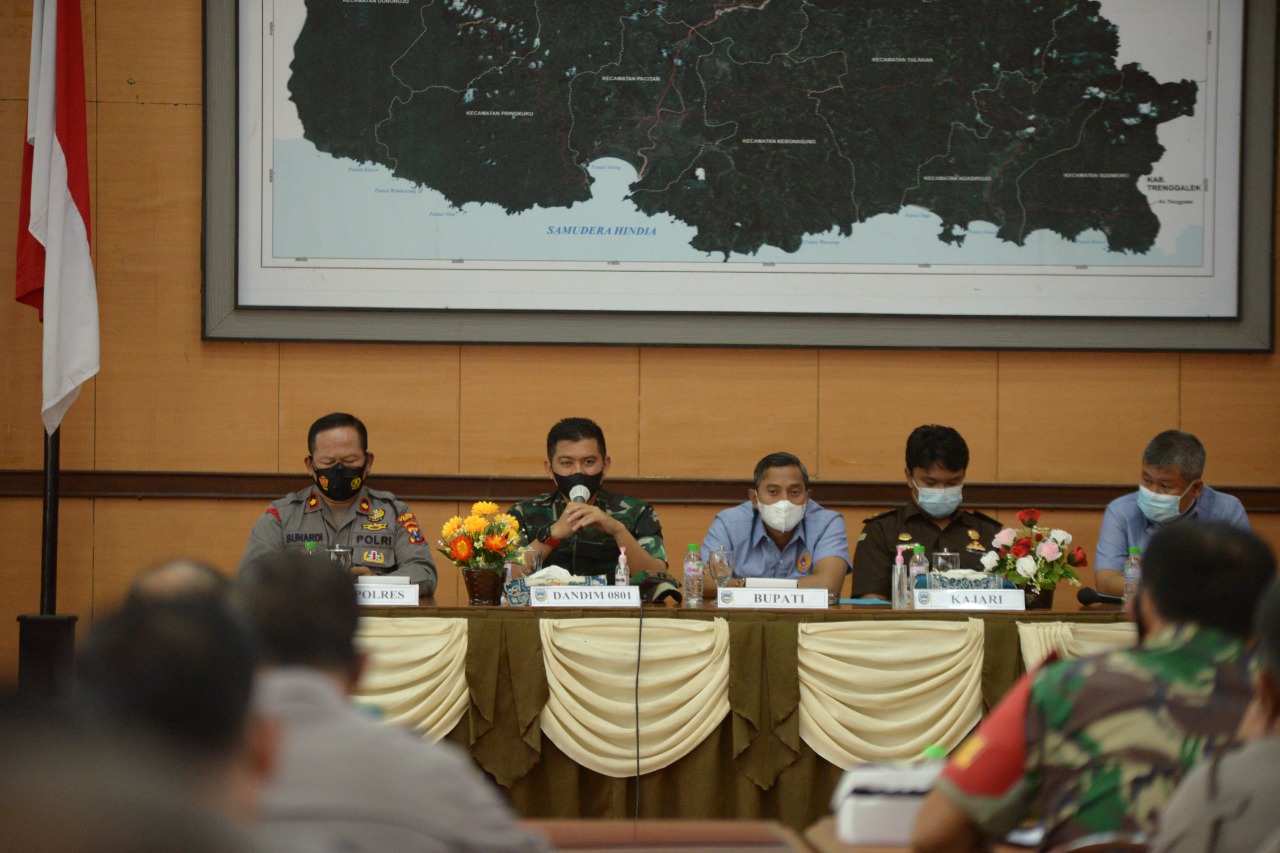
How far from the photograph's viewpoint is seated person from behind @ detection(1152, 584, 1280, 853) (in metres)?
1.31

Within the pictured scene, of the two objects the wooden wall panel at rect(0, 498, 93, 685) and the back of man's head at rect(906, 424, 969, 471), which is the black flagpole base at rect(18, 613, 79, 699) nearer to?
the wooden wall panel at rect(0, 498, 93, 685)

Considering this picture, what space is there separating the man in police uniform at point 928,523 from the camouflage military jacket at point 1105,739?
8.45 feet

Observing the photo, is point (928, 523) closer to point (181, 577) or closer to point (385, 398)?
point (385, 398)

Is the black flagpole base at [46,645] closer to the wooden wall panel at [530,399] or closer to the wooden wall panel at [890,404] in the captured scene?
the wooden wall panel at [530,399]

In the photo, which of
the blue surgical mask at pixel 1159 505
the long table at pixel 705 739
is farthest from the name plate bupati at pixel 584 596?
the blue surgical mask at pixel 1159 505

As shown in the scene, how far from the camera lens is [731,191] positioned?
5035mm

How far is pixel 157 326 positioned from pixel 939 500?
321 centimetres

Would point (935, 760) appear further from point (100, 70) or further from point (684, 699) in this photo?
point (100, 70)

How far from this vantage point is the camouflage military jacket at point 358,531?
407 cm

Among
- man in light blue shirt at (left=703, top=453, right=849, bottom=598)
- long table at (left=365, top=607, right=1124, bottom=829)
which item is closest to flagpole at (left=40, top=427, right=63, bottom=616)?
long table at (left=365, top=607, right=1124, bottom=829)

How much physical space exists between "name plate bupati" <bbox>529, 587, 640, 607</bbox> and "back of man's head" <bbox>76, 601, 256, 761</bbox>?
2574mm

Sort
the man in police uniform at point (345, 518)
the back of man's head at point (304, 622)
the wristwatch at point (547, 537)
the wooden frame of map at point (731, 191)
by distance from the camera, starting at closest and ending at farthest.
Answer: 1. the back of man's head at point (304, 622)
2. the wristwatch at point (547, 537)
3. the man in police uniform at point (345, 518)
4. the wooden frame of map at point (731, 191)

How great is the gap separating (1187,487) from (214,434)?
3.71 meters

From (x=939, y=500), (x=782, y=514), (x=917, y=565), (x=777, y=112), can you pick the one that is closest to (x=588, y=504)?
(x=782, y=514)
